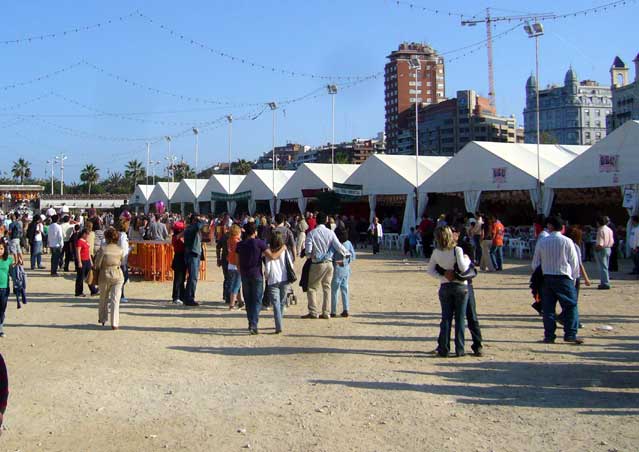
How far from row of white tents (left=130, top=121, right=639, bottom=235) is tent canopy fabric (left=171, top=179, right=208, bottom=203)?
8846 mm

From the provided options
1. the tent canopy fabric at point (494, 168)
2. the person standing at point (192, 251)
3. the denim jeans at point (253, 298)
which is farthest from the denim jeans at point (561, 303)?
the tent canopy fabric at point (494, 168)

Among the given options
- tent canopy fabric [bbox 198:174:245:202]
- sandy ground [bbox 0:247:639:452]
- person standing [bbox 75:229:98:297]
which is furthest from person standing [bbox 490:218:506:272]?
tent canopy fabric [bbox 198:174:245:202]

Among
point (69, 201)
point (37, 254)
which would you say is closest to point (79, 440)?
point (37, 254)

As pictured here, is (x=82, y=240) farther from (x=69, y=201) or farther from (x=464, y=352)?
(x=69, y=201)

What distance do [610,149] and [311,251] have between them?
14.6 m

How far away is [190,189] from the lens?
162 ft

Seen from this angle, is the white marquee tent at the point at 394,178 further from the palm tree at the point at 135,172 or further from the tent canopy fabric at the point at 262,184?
the palm tree at the point at 135,172

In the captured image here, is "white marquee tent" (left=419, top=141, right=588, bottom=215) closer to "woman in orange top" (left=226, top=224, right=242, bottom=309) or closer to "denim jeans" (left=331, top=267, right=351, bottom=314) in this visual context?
"denim jeans" (left=331, top=267, right=351, bottom=314)

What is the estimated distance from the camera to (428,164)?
33125 millimetres

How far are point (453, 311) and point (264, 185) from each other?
32716 mm

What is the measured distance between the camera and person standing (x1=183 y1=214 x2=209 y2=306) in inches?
473

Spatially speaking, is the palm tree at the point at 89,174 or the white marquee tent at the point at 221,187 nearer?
A: the white marquee tent at the point at 221,187

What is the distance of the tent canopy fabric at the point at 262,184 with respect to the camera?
39.8 metres

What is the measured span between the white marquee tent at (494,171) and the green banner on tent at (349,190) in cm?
418
